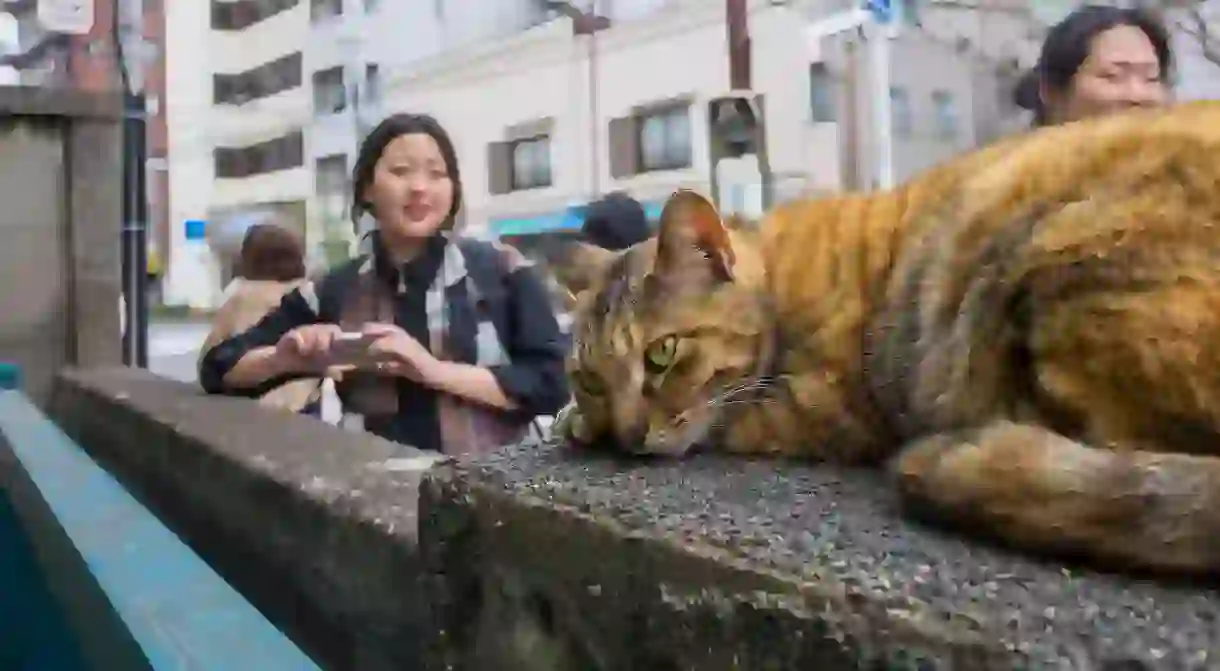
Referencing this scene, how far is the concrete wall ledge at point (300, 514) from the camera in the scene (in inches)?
32.6

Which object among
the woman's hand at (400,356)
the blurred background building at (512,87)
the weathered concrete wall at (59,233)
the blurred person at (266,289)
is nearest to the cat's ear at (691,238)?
the woman's hand at (400,356)

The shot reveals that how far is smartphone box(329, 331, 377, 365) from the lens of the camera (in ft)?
4.64

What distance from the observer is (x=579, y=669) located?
576 mm

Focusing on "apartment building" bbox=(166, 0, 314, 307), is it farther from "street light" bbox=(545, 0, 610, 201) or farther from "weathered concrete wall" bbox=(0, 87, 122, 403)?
"street light" bbox=(545, 0, 610, 201)

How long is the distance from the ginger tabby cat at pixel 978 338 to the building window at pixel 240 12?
8.45 feet

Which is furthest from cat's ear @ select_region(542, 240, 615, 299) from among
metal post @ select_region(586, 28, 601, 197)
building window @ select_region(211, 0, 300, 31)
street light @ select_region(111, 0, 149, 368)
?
metal post @ select_region(586, 28, 601, 197)

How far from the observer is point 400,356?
1397mm

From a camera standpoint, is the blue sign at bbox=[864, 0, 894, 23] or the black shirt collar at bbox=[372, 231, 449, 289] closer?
the black shirt collar at bbox=[372, 231, 449, 289]

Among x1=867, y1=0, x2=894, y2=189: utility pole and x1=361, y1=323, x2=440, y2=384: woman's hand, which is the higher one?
x1=867, y1=0, x2=894, y2=189: utility pole

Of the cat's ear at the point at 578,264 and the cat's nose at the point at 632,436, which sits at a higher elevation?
the cat's ear at the point at 578,264

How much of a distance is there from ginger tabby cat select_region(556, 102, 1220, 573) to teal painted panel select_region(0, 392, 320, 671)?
30 cm

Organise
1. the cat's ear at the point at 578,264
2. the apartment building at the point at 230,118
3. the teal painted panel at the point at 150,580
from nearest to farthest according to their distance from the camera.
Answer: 1. the teal painted panel at the point at 150,580
2. the cat's ear at the point at 578,264
3. the apartment building at the point at 230,118

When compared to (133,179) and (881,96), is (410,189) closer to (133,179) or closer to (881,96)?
(133,179)

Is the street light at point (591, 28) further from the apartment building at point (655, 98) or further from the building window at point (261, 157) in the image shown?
the building window at point (261, 157)
